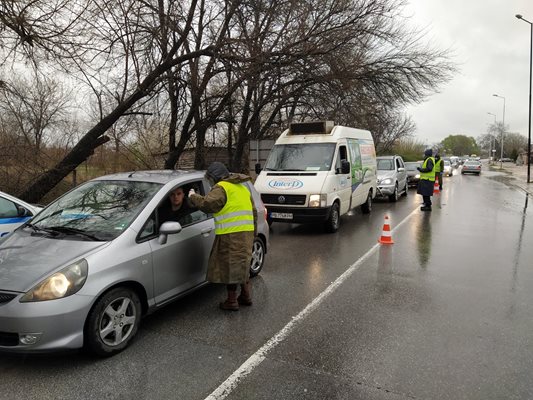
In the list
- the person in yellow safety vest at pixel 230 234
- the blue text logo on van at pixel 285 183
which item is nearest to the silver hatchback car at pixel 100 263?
the person in yellow safety vest at pixel 230 234

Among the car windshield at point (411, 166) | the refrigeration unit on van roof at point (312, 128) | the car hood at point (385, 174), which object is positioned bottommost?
the car hood at point (385, 174)

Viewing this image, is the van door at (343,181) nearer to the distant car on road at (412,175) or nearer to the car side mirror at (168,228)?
the car side mirror at (168,228)

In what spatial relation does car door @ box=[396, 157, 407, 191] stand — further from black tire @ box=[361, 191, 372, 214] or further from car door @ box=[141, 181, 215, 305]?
car door @ box=[141, 181, 215, 305]

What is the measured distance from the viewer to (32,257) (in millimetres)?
3539

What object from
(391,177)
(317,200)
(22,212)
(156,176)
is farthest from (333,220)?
(391,177)

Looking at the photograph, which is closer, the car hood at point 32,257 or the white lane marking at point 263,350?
the white lane marking at point 263,350

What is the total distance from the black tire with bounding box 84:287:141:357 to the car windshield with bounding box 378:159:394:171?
1469 centimetres

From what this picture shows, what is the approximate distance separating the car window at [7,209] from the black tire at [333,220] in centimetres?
625

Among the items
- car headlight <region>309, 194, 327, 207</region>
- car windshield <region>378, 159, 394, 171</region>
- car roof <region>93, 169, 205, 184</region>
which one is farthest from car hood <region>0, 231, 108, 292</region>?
car windshield <region>378, 159, 394, 171</region>

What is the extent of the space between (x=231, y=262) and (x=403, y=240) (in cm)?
550

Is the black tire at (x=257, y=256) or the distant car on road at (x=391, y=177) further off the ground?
the distant car on road at (x=391, y=177)

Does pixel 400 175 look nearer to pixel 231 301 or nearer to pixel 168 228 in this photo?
pixel 231 301

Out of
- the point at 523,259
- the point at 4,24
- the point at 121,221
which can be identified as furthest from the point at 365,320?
the point at 4,24

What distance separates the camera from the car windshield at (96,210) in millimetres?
3959
